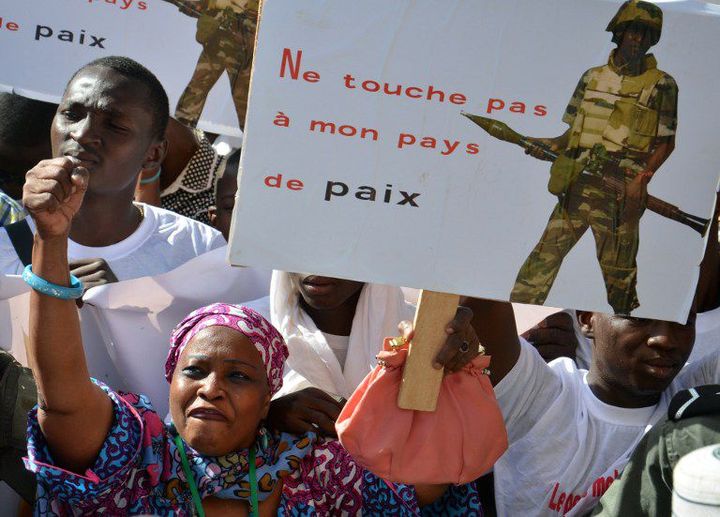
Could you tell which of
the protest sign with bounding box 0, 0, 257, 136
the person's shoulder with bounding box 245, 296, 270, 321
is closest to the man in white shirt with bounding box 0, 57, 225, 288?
the protest sign with bounding box 0, 0, 257, 136

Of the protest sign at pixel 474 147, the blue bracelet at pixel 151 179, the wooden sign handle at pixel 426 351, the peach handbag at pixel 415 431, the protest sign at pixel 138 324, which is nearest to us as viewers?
the protest sign at pixel 474 147

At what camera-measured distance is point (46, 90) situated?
366 cm

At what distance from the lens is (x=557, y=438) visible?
3.50 meters

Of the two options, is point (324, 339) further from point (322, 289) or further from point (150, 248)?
point (150, 248)

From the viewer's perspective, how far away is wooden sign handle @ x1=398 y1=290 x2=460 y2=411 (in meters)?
2.83

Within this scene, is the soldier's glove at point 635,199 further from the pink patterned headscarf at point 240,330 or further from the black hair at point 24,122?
the black hair at point 24,122

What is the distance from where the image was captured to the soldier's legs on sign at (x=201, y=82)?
3.52 metres

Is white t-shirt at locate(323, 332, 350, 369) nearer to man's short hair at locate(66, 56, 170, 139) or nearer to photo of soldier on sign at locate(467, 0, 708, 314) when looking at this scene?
man's short hair at locate(66, 56, 170, 139)

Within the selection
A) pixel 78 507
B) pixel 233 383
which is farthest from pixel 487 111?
pixel 78 507

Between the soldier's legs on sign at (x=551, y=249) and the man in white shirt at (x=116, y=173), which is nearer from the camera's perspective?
the soldier's legs on sign at (x=551, y=249)

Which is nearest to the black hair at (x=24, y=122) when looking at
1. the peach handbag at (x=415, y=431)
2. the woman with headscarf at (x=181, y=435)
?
the woman with headscarf at (x=181, y=435)

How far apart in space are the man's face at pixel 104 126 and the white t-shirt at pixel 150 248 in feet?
0.72

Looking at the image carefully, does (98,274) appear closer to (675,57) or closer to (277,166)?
(277,166)

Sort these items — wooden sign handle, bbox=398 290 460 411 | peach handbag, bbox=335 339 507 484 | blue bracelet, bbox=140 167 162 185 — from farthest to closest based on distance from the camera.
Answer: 1. blue bracelet, bbox=140 167 162 185
2. peach handbag, bbox=335 339 507 484
3. wooden sign handle, bbox=398 290 460 411
